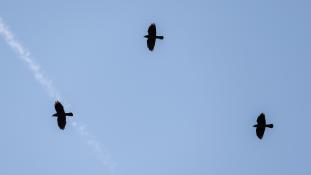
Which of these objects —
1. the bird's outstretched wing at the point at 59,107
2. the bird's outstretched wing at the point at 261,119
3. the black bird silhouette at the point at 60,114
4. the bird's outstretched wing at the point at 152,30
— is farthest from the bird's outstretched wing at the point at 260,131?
the bird's outstretched wing at the point at 59,107

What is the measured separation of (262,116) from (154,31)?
30.7ft

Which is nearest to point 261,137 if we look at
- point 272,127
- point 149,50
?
point 272,127

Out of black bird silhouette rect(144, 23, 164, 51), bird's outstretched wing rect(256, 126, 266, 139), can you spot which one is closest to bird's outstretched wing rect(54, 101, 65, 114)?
black bird silhouette rect(144, 23, 164, 51)

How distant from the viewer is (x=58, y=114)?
9875 centimetres

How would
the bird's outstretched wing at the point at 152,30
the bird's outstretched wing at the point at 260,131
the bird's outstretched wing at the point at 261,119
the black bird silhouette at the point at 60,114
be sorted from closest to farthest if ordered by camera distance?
the black bird silhouette at the point at 60,114
the bird's outstretched wing at the point at 152,30
the bird's outstretched wing at the point at 261,119
the bird's outstretched wing at the point at 260,131

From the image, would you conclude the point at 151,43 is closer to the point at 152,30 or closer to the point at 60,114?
the point at 152,30

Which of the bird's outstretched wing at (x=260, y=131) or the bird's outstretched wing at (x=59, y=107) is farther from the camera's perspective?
the bird's outstretched wing at (x=260, y=131)

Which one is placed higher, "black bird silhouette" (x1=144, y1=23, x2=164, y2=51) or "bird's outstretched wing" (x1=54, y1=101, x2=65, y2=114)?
"black bird silhouette" (x1=144, y1=23, x2=164, y2=51)

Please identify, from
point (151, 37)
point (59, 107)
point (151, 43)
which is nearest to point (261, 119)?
point (151, 43)

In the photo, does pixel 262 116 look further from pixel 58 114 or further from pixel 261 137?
pixel 58 114

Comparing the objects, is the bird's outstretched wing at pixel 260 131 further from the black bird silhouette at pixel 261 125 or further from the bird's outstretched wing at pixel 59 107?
the bird's outstretched wing at pixel 59 107

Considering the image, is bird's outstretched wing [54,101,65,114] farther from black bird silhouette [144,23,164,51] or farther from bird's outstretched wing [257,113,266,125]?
bird's outstretched wing [257,113,266,125]

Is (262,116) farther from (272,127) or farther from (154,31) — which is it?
(154,31)

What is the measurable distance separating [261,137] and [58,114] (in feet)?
45.7
